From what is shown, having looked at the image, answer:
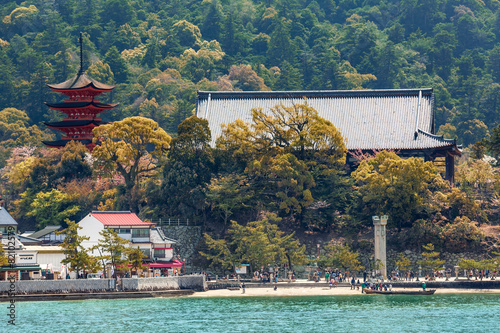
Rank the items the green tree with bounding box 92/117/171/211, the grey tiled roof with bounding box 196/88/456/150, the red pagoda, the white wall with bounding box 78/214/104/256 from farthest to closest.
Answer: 1. the red pagoda
2. the grey tiled roof with bounding box 196/88/456/150
3. the green tree with bounding box 92/117/171/211
4. the white wall with bounding box 78/214/104/256

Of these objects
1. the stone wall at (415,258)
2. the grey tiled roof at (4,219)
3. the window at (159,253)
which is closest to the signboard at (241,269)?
the window at (159,253)

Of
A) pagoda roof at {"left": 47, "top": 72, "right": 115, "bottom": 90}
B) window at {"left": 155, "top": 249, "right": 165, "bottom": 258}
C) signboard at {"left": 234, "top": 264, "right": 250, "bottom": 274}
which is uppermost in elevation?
pagoda roof at {"left": 47, "top": 72, "right": 115, "bottom": 90}

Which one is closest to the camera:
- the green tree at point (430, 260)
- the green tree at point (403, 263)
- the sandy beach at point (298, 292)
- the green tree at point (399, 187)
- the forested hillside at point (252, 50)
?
the sandy beach at point (298, 292)

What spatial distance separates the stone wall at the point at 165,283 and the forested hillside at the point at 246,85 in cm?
686

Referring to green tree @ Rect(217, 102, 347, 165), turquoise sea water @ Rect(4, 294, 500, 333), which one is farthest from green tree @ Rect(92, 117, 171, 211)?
turquoise sea water @ Rect(4, 294, 500, 333)

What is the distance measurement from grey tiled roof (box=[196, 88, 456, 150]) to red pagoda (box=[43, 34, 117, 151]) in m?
9.87

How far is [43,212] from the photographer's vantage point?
71500 mm

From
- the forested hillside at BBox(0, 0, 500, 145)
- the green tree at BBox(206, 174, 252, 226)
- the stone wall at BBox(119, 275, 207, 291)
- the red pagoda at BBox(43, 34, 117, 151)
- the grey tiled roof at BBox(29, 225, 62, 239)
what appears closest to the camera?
the stone wall at BBox(119, 275, 207, 291)

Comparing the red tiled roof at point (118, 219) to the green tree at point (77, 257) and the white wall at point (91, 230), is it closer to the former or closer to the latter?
the white wall at point (91, 230)

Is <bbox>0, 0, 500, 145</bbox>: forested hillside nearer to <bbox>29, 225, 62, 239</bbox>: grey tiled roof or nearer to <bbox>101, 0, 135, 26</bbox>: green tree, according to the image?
<bbox>101, 0, 135, 26</bbox>: green tree

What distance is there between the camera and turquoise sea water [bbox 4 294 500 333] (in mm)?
48344

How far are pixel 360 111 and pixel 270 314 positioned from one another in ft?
89.5

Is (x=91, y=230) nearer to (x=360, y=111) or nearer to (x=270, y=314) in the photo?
(x=270, y=314)

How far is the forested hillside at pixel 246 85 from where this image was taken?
6631 centimetres
